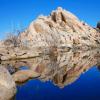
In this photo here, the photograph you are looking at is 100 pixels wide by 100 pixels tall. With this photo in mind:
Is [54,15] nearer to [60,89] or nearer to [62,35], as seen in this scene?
[62,35]

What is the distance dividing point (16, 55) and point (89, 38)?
72.6m

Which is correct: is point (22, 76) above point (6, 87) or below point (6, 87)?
above

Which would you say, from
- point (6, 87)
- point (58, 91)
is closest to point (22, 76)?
point (58, 91)

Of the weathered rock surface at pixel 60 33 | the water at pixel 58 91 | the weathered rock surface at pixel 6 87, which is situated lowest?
the water at pixel 58 91

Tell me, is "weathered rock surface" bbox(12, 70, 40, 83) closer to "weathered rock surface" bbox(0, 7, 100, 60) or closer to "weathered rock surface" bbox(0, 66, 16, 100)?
"weathered rock surface" bbox(0, 66, 16, 100)

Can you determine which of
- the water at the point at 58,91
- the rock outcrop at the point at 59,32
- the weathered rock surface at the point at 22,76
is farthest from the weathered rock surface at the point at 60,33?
the water at the point at 58,91

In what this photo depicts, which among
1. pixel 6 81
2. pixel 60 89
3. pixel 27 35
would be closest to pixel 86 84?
pixel 60 89

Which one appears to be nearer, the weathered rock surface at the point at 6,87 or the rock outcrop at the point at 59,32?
the weathered rock surface at the point at 6,87

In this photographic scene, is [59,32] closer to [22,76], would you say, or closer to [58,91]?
[22,76]

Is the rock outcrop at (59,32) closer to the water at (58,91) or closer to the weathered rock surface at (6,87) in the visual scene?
the water at (58,91)

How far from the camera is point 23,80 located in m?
23.8

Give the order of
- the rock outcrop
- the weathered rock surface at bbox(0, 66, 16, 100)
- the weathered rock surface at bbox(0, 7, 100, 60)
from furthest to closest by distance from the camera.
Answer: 1. the rock outcrop
2. the weathered rock surface at bbox(0, 7, 100, 60)
3. the weathered rock surface at bbox(0, 66, 16, 100)

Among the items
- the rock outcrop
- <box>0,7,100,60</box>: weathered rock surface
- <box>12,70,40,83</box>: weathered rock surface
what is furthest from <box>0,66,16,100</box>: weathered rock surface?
the rock outcrop

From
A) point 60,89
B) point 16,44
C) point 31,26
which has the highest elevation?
point 31,26
